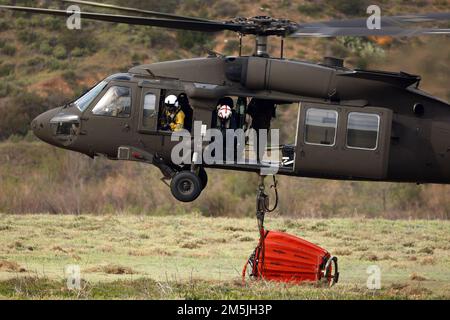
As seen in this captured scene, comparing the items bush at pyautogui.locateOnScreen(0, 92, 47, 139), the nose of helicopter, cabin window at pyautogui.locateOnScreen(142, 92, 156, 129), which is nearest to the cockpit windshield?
the nose of helicopter

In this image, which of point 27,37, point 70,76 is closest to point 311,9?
point 70,76

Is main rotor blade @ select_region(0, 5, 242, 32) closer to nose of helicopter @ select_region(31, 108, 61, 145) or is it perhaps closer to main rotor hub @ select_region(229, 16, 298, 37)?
main rotor hub @ select_region(229, 16, 298, 37)

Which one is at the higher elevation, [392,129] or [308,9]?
[308,9]

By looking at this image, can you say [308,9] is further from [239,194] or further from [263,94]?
[263,94]

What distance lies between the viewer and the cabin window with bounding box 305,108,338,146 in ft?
59.9

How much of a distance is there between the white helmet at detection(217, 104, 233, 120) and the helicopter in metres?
0.09

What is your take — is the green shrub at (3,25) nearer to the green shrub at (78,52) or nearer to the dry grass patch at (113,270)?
the green shrub at (78,52)

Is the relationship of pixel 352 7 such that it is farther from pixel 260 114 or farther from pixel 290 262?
pixel 290 262

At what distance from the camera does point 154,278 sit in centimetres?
1872

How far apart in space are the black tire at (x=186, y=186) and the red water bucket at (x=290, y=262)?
5.21 ft

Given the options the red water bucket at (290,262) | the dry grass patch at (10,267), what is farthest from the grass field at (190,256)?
the red water bucket at (290,262)

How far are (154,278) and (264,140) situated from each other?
309 centimetres

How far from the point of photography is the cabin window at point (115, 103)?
61.8 ft

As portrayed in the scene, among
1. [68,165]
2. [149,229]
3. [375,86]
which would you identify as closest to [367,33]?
[375,86]
